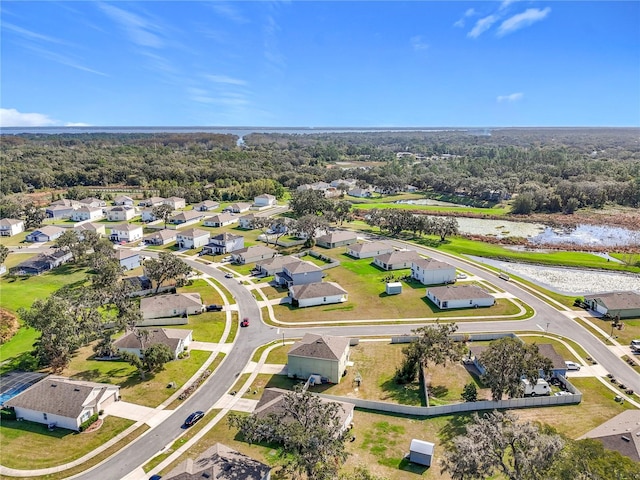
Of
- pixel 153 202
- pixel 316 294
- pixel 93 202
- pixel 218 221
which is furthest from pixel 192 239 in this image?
pixel 93 202

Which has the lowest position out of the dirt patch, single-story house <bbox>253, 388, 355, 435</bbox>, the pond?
the pond

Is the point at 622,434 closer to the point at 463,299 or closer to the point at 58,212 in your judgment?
the point at 463,299

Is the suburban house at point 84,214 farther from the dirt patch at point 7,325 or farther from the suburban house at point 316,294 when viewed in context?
the suburban house at point 316,294

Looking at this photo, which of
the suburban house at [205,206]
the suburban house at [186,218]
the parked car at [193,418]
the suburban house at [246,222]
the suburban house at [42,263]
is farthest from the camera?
the suburban house at [205,206]

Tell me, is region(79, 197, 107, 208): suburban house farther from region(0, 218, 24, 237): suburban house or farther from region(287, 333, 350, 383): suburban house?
region(287, 333, 350, 383): suburban house

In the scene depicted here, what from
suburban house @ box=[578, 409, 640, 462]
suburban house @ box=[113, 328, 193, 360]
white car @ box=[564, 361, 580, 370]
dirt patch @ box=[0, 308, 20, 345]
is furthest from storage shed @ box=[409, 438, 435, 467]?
dirt patch @ box=[0, 308, 20, 345]

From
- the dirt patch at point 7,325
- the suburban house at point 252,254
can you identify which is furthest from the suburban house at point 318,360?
the suburban house at point 252,254
